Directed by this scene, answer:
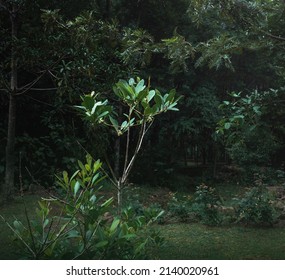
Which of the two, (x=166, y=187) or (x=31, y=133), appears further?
(x=166, y=187)

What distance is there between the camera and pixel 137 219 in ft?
7.86

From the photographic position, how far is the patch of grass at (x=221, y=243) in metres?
3.50

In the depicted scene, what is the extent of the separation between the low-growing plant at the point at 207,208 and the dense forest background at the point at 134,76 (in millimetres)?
813

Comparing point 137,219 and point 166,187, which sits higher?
point 137,219

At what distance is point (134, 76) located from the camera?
6.20 meters

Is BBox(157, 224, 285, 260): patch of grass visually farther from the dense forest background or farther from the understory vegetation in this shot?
the dense forest background

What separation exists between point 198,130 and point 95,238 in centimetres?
790

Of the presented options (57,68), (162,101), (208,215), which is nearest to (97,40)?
(57,68)

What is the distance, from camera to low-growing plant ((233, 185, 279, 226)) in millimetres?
4773

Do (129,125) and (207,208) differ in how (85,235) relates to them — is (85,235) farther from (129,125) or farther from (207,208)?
(207,208)

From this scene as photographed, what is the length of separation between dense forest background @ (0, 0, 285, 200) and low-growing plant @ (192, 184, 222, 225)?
813 mm

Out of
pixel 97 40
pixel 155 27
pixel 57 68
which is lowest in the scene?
pixel 57 68

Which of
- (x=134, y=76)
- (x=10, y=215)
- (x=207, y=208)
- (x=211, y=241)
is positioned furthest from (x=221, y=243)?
(x=134, y=76)

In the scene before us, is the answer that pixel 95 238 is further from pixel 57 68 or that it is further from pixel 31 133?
pixel 31 133
